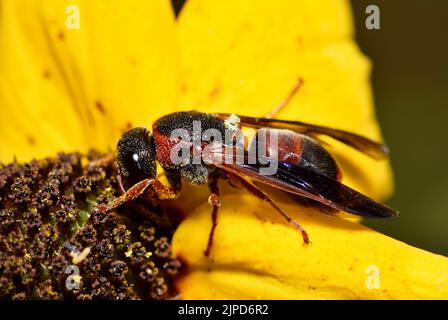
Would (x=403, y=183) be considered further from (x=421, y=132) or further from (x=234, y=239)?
(x=234, y=239)

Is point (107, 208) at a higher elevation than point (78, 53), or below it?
below

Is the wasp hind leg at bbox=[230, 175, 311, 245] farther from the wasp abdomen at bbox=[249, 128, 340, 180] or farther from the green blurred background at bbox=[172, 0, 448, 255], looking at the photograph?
the green blurred background at bbox=[172, 0, 448, 255]

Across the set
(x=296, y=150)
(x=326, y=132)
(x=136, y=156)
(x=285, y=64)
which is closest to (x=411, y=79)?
(x=285, y=64)

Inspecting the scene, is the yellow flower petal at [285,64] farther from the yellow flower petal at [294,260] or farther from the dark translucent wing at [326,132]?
the yellow flower petal at [294,260]

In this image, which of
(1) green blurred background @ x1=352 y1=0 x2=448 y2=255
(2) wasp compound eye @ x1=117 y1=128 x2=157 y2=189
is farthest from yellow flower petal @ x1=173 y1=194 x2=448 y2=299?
(1) green blurred background @ x1=352 y1=0 x2=448 y2=255

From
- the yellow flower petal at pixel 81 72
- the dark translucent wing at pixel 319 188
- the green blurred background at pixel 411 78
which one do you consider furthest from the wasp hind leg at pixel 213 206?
the green blurred background at pixel 411 78
